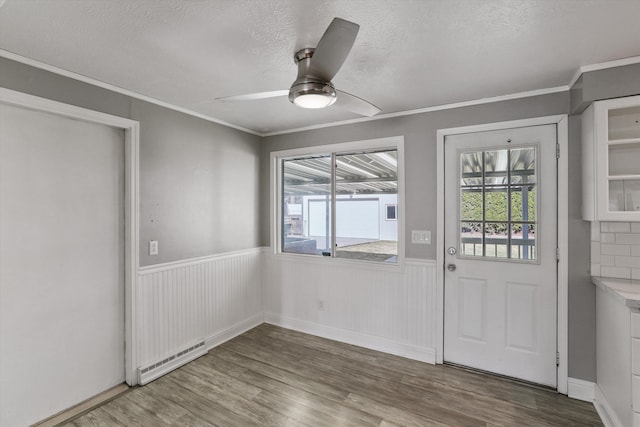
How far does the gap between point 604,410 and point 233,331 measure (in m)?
3.32

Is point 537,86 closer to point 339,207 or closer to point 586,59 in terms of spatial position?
point 586,59

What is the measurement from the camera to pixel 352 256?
344 cm

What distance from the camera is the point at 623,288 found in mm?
1942

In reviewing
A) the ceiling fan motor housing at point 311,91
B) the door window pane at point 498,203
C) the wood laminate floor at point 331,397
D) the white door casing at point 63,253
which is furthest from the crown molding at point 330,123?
the wood laminate floor at point 331,397

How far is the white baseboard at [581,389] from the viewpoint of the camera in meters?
2.29

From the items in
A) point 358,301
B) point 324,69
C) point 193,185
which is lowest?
point 358,301

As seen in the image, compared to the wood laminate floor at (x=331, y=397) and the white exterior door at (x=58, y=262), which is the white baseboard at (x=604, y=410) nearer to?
the wood laminate floor at (x=331, y=397)

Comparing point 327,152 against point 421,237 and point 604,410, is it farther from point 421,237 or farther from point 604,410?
point 604,410

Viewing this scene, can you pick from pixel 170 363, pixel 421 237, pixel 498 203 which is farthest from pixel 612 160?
pixel 170 363

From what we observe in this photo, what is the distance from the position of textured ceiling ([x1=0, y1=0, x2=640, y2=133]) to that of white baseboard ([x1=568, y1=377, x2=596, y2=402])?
2.33 meters

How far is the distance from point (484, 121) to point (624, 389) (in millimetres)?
2111

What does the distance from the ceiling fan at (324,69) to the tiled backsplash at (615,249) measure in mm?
2004

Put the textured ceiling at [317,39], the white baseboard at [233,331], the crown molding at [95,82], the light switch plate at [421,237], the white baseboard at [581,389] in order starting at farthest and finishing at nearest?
the white baseboard at [233,331] → the light switch plate at [421,237] → the white baseboard at [581,389] → the crown molding at [95,82] → the textured ceiling at [317,39]

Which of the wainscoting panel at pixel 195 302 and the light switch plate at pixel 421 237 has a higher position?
the light switch plate at pixel 421 237
